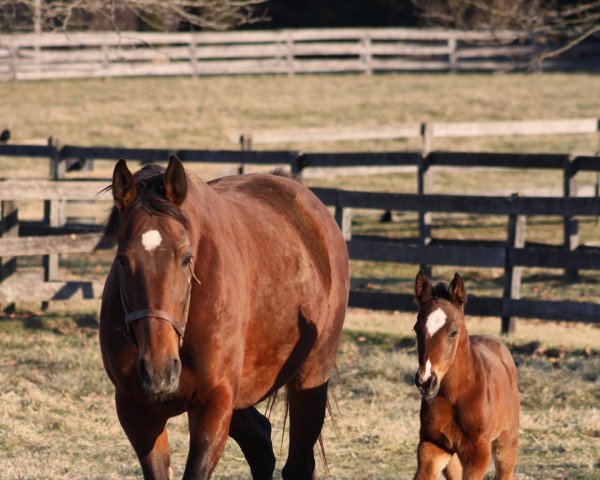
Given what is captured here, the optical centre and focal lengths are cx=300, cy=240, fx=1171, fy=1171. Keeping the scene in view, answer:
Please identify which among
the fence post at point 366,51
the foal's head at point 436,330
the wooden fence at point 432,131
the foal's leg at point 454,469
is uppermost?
the fence post at point 366,51

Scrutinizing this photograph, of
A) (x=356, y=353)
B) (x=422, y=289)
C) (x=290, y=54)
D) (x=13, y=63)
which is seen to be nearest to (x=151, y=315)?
(x=422, y=289)

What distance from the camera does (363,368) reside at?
10.0m

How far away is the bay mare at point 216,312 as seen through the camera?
14.9ft

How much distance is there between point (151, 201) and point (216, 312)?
0.59 meters

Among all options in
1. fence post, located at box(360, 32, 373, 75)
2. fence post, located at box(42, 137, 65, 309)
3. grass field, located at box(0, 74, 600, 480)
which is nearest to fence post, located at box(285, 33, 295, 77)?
fence post, located at box(360, 32, 373, 75)

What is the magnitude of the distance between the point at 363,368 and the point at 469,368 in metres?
3.91

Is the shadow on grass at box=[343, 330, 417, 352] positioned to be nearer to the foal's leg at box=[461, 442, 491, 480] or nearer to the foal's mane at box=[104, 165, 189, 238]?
the foal's leg at box=[461, 442, 491, 480]

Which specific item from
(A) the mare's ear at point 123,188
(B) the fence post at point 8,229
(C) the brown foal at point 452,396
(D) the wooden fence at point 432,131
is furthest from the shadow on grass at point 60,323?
(A) the mare's ear at point 123,188

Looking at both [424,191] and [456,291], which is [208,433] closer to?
[456,291]

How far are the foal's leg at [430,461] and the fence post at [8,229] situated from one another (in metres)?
7.62

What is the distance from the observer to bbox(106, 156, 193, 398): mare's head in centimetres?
439

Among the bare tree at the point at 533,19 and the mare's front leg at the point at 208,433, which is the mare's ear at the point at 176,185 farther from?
the bare tree at the point at 533,19

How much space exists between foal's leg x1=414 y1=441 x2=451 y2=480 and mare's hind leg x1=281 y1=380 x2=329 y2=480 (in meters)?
0.72

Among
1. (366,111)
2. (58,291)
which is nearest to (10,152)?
(58,291)
